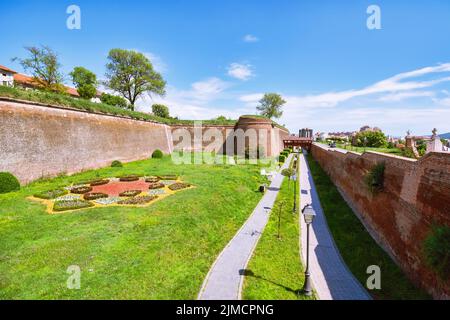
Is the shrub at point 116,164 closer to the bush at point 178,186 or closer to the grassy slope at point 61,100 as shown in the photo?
the grassy slope at point 61,100

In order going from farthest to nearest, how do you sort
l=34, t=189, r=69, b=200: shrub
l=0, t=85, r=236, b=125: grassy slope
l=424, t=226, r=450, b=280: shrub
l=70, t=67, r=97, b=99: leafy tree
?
l=70, t=67, r=97, b=99: leafy tree → l=0, t=85, r=236, b=125: grassy slope → l=34, t=189, r=69, b=200: shrub → l=424, t=226, r=450, b=280: shrub

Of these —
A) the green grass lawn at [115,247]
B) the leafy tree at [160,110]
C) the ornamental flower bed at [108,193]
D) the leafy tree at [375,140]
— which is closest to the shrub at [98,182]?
the ornamental flower bed at [108,193]

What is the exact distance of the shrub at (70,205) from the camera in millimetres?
10195

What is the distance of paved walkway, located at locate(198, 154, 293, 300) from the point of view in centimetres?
573

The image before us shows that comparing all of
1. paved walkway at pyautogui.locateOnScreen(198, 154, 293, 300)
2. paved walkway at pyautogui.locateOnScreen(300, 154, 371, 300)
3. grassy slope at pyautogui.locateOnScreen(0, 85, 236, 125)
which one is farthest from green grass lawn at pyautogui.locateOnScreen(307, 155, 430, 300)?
grassy slope at pyautogui.locateOnScreen(0, 85, 236, 125)

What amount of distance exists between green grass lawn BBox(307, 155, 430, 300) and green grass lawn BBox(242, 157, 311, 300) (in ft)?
5.84

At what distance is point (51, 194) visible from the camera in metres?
12.1

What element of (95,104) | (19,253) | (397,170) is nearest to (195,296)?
(19,253)

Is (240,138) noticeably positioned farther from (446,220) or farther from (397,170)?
(446,220)

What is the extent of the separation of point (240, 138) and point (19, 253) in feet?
102

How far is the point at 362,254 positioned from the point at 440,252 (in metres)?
3.68

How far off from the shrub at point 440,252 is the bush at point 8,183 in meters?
19.1

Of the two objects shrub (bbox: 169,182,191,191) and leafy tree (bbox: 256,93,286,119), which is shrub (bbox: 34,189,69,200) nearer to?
shrub (bbox: 169,182,191,191)

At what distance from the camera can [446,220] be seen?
200 inches
